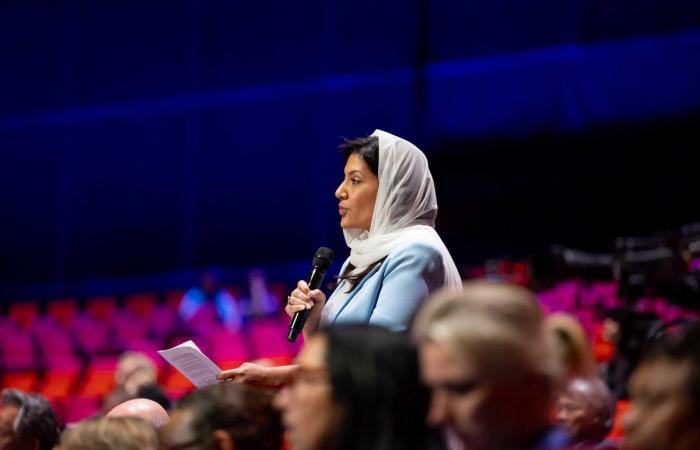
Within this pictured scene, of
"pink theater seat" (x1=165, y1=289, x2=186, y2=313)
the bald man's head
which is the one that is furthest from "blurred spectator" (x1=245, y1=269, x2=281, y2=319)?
the bald man's head

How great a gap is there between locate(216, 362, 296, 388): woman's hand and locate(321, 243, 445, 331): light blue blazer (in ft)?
0.58

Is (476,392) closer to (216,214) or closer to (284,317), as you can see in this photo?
(284,317)

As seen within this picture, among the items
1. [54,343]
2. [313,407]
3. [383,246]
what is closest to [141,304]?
[54,343]

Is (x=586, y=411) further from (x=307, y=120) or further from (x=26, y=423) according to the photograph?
(x=307, y=120)

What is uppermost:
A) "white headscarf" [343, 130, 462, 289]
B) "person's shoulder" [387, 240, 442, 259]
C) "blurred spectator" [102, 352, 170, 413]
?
"white headscarf" [343, 130, 462, 289]

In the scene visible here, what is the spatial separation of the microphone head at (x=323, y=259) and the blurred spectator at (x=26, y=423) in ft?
3.46

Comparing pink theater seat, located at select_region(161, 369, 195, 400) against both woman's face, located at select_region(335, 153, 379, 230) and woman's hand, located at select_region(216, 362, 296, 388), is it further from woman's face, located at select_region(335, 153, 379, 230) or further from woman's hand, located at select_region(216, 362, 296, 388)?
woman's hand, located at select_region(216, 362, 296, 388)

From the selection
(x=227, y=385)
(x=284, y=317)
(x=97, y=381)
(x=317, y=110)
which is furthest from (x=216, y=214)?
(x=227, y=385)

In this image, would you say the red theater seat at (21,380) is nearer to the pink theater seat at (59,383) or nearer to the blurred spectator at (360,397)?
the pink theater seat at (59,383)

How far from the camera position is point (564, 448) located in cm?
124

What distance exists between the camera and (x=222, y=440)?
5.31 feet

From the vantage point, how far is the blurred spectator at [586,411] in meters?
2.54

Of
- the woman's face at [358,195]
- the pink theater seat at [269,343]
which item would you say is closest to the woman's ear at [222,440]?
the woman's face at [358,195]

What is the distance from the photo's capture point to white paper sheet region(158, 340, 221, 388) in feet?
6.73
